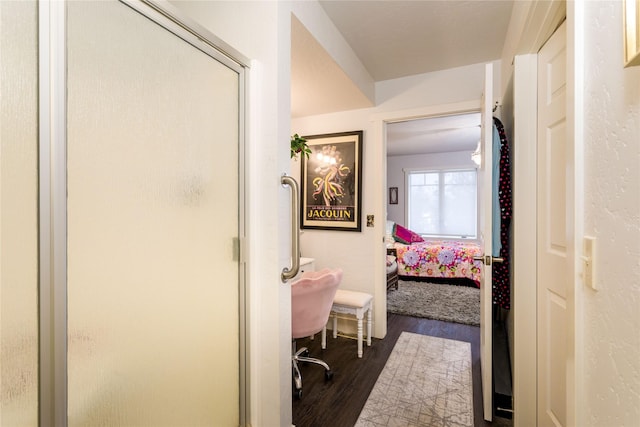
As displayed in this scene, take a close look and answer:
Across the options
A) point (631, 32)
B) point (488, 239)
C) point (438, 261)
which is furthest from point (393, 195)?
point (631, 32)

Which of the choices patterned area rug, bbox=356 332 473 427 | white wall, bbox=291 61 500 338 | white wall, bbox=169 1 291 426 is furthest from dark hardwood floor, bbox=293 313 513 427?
white wall, bbox=169 1 291 426

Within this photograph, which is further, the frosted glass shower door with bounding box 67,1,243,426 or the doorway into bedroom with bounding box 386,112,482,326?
the doorway into bedroom with bounding box 386,112,482,326

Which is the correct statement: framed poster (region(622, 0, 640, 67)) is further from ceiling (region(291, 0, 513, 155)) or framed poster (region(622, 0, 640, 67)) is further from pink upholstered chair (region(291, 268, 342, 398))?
pink upholstered chair (region(291, 268, 342, 398))

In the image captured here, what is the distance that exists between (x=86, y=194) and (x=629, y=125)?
4.20 feet

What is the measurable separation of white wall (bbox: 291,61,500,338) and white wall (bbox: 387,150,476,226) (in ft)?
14.5

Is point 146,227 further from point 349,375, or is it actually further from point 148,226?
point 349,375

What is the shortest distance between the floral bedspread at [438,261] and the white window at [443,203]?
176cm

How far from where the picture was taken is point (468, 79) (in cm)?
270

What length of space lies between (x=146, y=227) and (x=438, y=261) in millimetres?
4844

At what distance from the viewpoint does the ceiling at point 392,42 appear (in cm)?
194

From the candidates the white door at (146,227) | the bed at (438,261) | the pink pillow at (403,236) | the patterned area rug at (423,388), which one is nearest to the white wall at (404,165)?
the pink pillow at (403,236)

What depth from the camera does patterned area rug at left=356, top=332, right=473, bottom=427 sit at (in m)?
1.87

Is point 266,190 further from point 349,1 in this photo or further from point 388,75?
point 388,75

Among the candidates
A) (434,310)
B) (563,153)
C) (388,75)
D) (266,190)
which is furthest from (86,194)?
(434,310)
